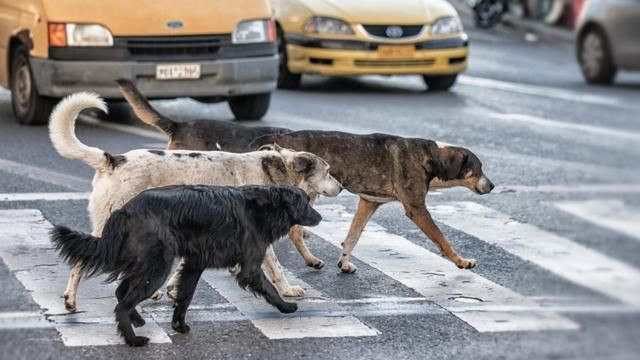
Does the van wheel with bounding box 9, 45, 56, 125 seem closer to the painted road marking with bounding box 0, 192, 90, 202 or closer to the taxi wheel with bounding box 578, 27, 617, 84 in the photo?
the painted road marking with bounding box 0, 192, 90, 202

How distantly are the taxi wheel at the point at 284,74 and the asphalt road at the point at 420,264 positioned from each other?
1575 mm

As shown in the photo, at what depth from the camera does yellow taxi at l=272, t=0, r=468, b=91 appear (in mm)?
16984

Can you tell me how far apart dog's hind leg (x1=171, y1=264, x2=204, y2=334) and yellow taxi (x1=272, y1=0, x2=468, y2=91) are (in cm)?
1036

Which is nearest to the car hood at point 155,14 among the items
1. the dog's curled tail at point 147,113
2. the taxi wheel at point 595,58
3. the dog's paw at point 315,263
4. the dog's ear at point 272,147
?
the dog's curled tail at point 147,113

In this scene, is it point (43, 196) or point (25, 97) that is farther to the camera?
point (25, 97)

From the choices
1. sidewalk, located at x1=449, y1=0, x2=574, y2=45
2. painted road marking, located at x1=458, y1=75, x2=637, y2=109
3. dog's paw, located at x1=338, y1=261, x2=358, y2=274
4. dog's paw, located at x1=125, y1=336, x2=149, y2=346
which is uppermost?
dog's paw, located at x1=125, y1=336, x2=149, y2=346

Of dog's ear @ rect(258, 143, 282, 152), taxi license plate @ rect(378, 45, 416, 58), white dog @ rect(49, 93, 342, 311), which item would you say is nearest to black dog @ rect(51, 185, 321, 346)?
white dog @ rect(49, 93, 342, 311)

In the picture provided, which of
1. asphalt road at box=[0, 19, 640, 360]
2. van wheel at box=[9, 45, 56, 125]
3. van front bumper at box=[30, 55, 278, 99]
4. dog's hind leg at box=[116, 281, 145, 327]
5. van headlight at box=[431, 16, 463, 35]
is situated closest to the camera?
asphalt road at box=[0, 19, 640, 360]

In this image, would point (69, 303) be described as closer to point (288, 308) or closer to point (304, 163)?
point (288, 308)

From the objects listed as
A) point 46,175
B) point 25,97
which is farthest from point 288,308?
point 25,97

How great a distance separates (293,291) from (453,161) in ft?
4.61

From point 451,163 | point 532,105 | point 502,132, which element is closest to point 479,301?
point 451,163

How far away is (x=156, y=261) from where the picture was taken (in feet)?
21.4

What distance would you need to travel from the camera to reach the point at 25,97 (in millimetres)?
14094
